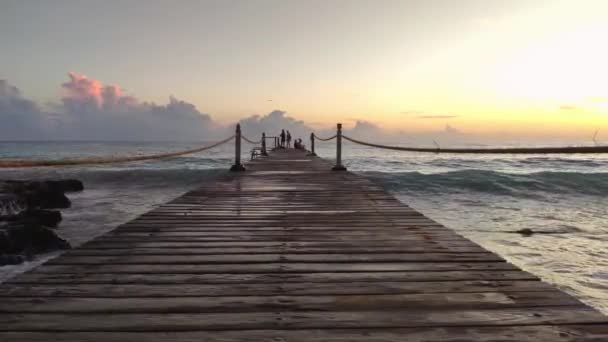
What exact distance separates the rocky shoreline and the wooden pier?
15.3 ft

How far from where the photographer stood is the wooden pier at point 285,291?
77.0 inches

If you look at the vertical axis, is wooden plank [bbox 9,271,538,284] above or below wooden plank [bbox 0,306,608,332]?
above

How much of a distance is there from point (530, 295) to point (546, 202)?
56.6 feet

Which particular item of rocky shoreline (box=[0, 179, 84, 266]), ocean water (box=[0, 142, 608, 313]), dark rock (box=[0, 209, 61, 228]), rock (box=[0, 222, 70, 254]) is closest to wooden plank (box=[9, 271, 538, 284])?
ocean water (box=[0, 142, 608, 313])

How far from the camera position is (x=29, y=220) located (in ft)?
33.4

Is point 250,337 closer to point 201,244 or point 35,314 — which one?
point 35,314

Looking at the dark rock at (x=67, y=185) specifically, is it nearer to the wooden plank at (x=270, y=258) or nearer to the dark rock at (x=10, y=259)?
the dark rock at (x=10, y=259)

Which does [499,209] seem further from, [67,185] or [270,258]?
[67,185]

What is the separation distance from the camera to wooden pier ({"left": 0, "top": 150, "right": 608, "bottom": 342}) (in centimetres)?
196

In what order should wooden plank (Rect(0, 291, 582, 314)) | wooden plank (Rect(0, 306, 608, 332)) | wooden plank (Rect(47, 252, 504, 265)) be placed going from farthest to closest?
1. wooden plank (Rect(47, 252, 504, 265))
2. wooden plank (Rect(0, 291, 582, 314))
3. wooden plank (Rect(0, 306, 608, 332))

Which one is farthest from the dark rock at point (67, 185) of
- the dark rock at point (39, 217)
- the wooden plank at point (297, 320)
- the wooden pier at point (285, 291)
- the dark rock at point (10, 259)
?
the wooden plank at point (297, 320)

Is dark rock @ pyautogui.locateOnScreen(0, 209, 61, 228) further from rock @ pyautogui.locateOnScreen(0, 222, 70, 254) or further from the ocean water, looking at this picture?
rock @ pyautogui.locateOnScreen(0, 222, 70, 254)

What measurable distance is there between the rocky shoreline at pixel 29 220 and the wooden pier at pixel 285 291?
15.3 ft

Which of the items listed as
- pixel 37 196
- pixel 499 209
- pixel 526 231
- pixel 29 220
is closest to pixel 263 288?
pixel 29 220
